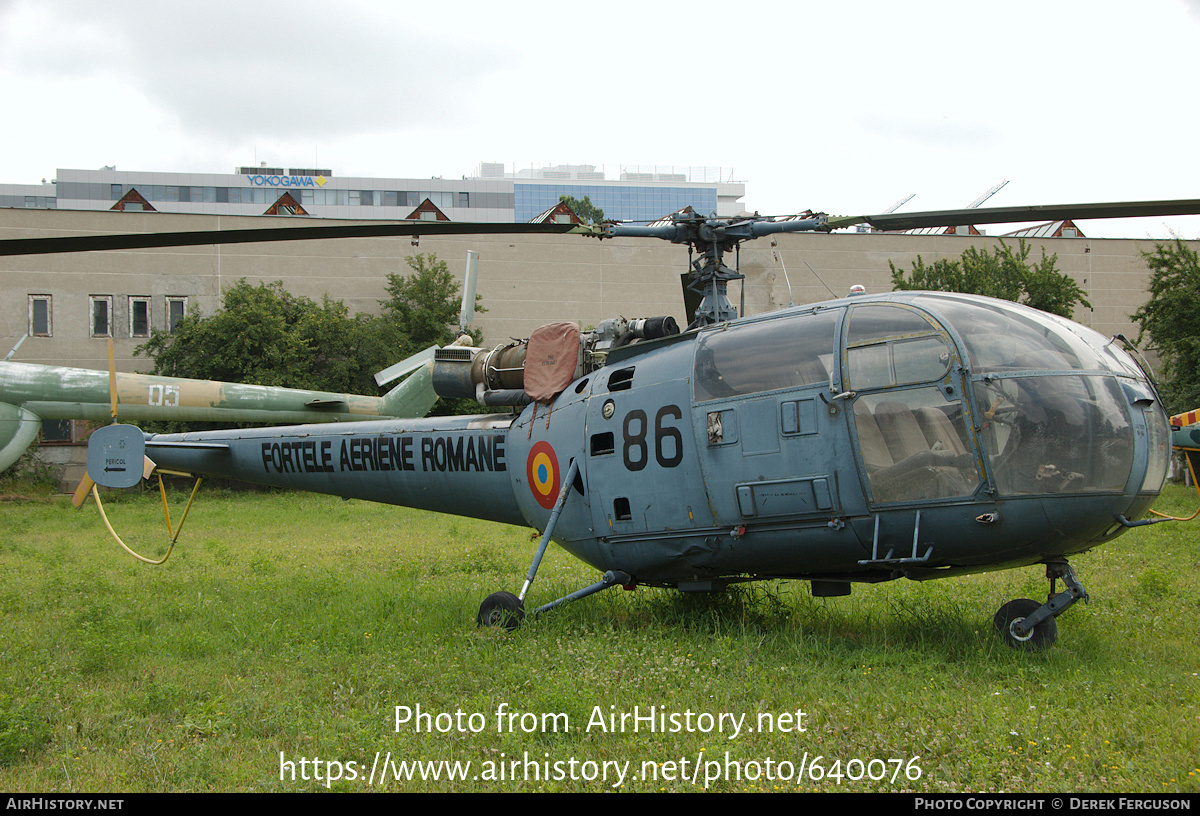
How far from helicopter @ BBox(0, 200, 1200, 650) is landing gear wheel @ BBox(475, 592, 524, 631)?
0.08 ft

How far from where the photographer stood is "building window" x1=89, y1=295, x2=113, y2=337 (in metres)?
31.9

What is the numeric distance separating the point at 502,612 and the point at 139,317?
30087 millimetres

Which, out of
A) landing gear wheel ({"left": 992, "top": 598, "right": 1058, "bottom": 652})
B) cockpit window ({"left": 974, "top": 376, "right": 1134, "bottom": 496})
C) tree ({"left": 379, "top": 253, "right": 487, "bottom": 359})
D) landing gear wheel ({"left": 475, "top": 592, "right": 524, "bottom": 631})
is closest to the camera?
cockpit window ({"left": 974, "top": 376, "right": 1134, "bottom": 496})

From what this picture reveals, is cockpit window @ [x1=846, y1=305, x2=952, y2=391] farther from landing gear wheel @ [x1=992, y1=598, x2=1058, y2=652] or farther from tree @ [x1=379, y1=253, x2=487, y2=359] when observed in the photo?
tree @ [x1=379, y1=253, x2=487, y2=359]

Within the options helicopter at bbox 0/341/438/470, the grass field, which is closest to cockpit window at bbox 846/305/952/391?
the grass field

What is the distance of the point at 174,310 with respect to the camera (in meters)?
32.8

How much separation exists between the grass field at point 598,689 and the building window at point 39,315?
25131 millimetres

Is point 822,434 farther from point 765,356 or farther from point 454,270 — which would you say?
point 454,270

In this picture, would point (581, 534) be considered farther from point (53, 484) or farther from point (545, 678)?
point (53, 484)

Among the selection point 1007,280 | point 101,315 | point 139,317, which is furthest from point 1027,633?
point 101,315

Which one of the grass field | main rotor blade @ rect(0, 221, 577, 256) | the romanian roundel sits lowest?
the grass field

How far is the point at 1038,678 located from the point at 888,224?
3.61 m

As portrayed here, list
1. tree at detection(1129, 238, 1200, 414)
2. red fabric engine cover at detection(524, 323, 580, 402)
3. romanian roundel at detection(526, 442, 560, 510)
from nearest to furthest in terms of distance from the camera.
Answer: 1. romanian roundel at detection(526, 442, 560, 510)
2. red fabric engine cover at detection(524, 323, 580, 402)
3. tree at detection(1129, 238, 1200, 414)

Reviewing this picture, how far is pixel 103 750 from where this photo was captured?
5.35 m
